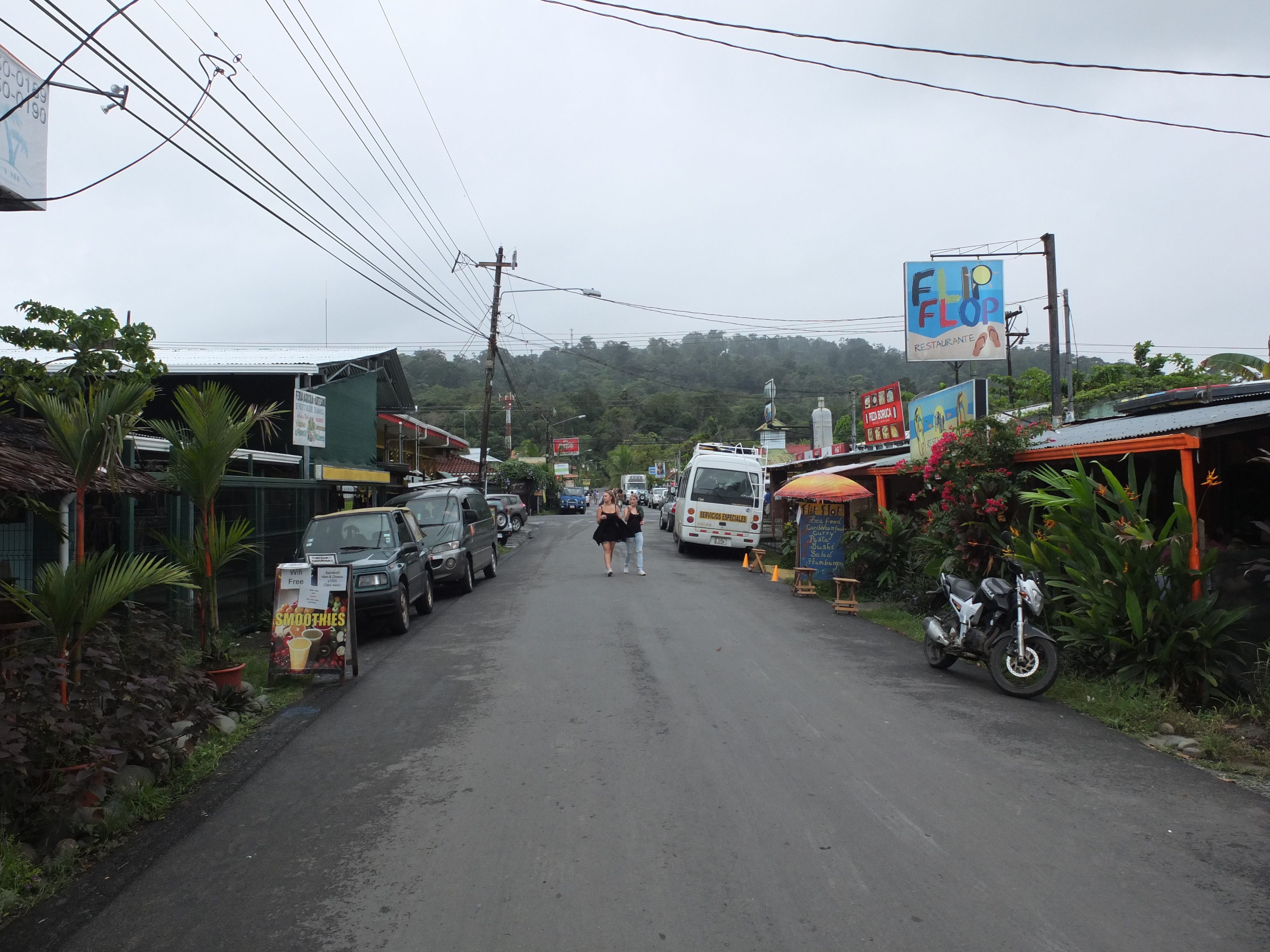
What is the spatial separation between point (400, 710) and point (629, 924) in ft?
14.3

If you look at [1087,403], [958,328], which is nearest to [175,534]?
[958,328]

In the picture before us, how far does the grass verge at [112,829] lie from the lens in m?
4.30

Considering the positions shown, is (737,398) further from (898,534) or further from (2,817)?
(2,817)

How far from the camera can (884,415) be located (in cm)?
1972

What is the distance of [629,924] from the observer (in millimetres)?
3836

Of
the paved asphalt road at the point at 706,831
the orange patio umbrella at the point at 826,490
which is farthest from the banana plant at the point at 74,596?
the orange patio umbrella at the point at 826,490

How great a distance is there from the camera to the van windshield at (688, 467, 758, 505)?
72.3 feet

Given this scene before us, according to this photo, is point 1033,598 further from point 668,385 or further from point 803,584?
point 668,385

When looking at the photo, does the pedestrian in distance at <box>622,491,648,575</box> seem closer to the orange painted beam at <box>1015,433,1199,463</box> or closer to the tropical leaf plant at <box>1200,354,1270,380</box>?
the orange painted beam at <box>1015,433,1199,463</box>

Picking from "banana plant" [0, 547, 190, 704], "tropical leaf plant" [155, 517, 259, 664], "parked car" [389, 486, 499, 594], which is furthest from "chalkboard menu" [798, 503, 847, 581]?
"banana plant" [0, 547, 190, 704]

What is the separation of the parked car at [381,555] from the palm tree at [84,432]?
441cm

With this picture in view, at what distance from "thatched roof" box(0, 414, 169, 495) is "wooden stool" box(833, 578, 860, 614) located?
9476 mm

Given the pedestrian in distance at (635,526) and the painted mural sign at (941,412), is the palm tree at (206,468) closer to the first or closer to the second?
the painted mural sign at (941,412)

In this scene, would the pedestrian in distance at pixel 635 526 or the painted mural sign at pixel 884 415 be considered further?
the painted mural sign at pixel 884 415
